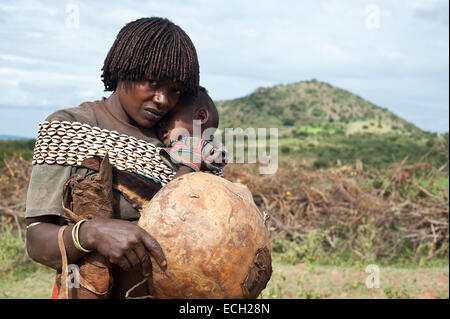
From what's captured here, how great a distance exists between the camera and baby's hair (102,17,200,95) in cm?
202

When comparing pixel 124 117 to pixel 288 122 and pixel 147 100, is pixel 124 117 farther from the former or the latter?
pixel 288 122

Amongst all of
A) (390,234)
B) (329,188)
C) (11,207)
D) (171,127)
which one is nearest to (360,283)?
(390,234)

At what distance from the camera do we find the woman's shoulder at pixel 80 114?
6.35 ft

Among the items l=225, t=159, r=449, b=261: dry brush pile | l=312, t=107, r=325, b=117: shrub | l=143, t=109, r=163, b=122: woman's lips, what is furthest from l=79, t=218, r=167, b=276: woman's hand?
l=312, t=107, r=325, b=117: shrub

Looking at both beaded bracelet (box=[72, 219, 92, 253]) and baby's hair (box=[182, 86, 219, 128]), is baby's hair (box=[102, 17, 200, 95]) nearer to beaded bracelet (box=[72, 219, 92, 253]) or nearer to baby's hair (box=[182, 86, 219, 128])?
baby's hair (box=[182, 86, 219, 128])

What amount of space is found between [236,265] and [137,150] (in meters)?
0.74

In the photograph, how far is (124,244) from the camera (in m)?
1.58

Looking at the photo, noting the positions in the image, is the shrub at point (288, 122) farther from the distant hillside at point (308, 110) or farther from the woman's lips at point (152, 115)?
the woman's lips at point (152, 115)

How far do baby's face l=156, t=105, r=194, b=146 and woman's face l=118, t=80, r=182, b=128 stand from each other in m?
0.14

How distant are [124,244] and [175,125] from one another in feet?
2.67

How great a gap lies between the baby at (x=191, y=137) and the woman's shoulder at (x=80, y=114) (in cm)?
33
